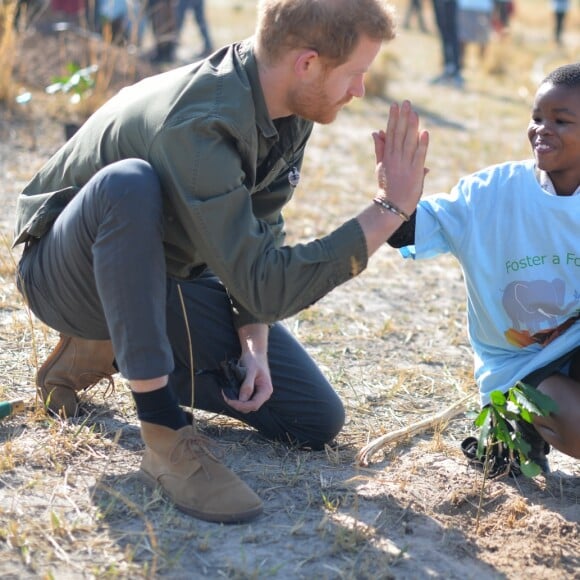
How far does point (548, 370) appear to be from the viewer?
290 centimetres

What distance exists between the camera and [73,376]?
10.2ft

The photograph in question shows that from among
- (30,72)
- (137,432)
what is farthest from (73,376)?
(30,72)

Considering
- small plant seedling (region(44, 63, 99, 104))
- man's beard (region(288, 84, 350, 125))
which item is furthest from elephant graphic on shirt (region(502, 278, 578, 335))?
small plant seedling (region(44, 63, 99, 104))

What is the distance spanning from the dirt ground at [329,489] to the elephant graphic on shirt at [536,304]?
0.47 m

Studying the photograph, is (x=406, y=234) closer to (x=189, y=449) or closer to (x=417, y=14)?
(x=189, y=449)

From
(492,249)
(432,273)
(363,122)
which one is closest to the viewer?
(492,249)

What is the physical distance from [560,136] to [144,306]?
4.21ft

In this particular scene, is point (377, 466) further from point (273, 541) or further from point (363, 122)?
point (363, 122)

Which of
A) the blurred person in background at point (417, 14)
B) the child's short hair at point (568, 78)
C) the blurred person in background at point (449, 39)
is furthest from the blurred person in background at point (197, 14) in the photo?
the child's short hair at point (568, 78)

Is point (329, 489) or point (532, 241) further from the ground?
point (532, 241)

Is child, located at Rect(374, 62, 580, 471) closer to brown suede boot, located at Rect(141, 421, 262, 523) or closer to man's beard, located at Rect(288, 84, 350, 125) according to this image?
man's beard, located at Rect(288, 84, 350, 125)

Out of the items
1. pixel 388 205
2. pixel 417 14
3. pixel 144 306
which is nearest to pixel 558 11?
pixel 417 14

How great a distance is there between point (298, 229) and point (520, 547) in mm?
3282

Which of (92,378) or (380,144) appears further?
(92,378)
